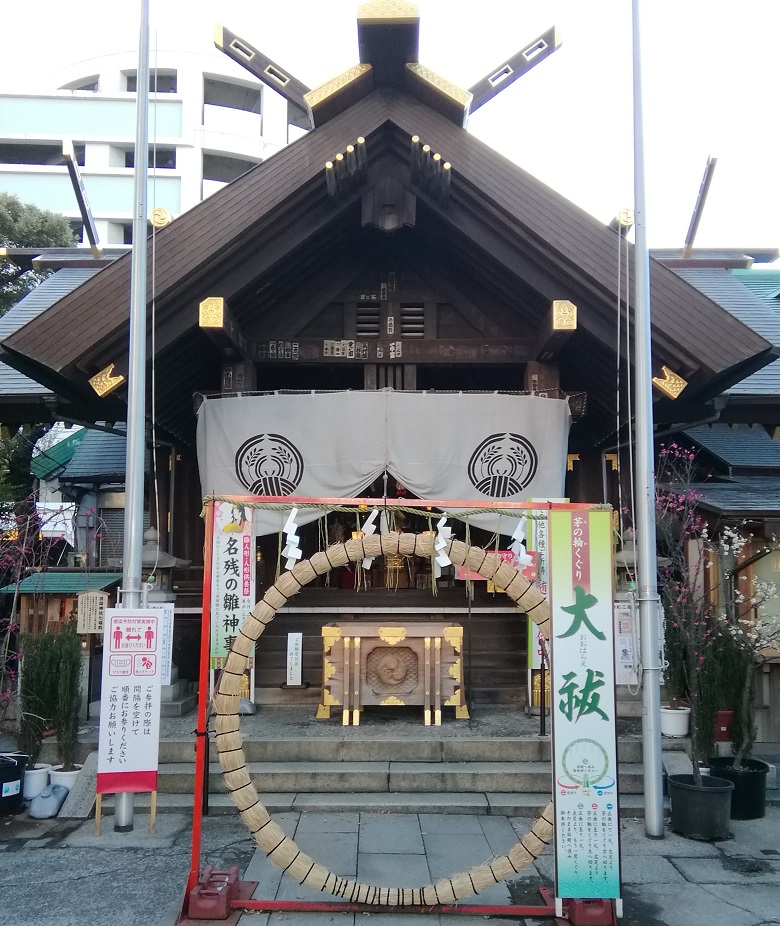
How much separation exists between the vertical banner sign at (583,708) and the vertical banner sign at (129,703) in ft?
11.5

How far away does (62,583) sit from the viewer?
416 inches

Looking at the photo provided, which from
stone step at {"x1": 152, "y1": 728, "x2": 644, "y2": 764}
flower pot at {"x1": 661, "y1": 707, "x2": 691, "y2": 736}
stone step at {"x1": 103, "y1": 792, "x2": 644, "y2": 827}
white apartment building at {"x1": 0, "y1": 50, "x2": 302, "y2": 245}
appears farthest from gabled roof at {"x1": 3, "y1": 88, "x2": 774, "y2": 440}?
white apartment building at {"x1": 0, "y1": 50, "x2": 302, "y2": 245}

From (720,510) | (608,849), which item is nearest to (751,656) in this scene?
(720,510)

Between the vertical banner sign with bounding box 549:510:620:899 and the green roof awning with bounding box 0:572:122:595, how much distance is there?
23.3 feet

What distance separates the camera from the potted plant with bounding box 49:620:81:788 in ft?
24.1

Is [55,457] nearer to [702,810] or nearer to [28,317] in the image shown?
[28,317]

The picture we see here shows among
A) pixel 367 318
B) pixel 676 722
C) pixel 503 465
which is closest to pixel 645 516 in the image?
pixel 503 465

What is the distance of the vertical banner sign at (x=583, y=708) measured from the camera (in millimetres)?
4711

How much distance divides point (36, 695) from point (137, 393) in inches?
129

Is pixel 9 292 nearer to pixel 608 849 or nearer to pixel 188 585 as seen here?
pixel 188 585

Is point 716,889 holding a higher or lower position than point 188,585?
lower

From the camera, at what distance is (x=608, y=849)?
4.71 m

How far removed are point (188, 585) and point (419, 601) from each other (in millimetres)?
3283

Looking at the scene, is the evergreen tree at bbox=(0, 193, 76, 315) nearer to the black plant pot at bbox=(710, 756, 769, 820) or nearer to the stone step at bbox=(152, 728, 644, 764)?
the stone step at bbox=(152, 728, 644, 764)
